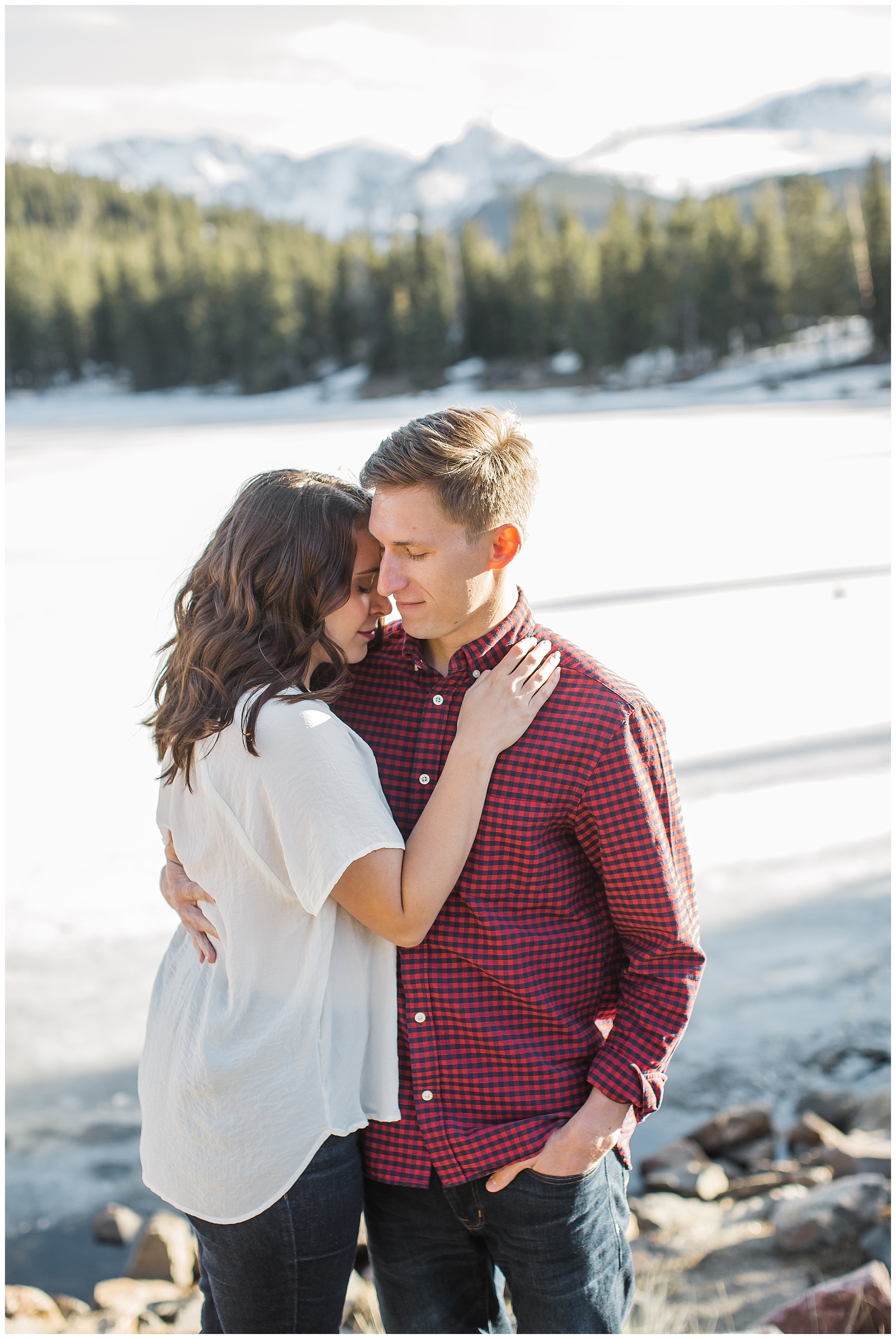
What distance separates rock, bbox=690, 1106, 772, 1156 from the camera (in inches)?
142

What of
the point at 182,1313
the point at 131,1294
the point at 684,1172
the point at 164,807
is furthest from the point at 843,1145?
the point at 164,807

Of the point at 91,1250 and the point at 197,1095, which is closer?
the point at 197,1095

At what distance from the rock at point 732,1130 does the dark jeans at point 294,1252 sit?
7.65 feet

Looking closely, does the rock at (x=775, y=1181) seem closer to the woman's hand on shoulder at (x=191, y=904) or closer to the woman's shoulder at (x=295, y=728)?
the woman's hand on shoulder at (x=191, y=904)

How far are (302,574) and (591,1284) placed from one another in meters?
1.18

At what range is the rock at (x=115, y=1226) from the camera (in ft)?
11.1

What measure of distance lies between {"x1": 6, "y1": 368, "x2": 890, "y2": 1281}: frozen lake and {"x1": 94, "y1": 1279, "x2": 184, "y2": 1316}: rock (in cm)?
44

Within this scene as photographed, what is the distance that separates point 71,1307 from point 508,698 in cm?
262

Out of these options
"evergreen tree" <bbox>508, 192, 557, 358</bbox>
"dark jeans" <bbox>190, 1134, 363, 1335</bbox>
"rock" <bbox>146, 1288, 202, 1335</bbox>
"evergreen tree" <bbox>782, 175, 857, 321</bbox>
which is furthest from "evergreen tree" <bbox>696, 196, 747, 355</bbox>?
"dark jeans" <bbox>190, 1134, 363, 1335</bbox>

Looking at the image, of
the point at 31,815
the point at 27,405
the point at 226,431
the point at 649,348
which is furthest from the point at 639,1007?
the point at 27,405

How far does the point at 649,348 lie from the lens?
39.8 metres

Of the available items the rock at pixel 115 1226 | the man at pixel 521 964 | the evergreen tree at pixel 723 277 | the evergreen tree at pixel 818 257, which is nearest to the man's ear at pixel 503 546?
the man at pixel 521 964

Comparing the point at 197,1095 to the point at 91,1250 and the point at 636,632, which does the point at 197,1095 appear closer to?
the point at 91,1250

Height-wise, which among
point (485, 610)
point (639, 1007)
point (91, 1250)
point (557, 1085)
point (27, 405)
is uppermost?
point (27, 405)
